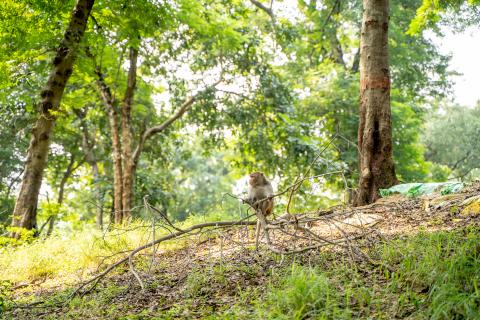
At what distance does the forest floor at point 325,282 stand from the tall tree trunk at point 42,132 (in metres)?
2.51

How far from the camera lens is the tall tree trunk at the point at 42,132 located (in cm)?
742

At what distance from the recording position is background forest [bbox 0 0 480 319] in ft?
12.0

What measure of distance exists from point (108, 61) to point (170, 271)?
696cm

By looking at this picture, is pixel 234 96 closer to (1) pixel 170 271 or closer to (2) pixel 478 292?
(1) pixel 170 271

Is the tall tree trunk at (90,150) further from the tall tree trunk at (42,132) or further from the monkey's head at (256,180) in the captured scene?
the monkey's head at (256,180)

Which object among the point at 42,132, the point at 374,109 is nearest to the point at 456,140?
the point at 374,109

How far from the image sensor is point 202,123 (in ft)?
43.2

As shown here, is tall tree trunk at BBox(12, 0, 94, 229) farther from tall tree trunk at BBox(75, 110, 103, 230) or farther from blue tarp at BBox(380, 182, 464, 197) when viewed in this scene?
tall tree trunk at BBox(75, 110, 103, 230)

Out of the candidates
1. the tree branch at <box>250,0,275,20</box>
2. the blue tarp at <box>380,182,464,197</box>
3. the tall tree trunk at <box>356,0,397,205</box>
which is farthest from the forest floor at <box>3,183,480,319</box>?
the tree branch at <box>250,0,275,20</box>

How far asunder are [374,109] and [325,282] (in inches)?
168

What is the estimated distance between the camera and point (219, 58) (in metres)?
12.5

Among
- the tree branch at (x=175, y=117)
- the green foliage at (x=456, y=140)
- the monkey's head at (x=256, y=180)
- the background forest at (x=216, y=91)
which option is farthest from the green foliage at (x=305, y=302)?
the green foliage at (x=456, y=140)

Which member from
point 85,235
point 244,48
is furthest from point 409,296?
point 244,48

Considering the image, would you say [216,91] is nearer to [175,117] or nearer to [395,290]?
[175,117]
